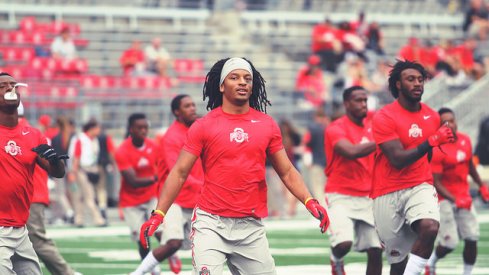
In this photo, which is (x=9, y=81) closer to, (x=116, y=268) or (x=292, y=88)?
(x=116, y=268)

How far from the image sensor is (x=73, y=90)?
27.7m

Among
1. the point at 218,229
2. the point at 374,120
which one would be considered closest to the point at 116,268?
the point at 374,120

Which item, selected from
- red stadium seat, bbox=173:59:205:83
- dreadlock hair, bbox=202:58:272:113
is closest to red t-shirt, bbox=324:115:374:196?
dreadlock hair, bbox=202:58:272:113

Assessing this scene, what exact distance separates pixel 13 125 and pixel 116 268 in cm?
554

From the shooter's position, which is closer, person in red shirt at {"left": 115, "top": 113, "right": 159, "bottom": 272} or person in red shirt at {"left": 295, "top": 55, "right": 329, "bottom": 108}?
person in red shirt at {"left": 115, "top": 113, "right": 159, "bottom": 272}

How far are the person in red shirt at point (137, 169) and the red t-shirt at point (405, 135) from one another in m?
3.97

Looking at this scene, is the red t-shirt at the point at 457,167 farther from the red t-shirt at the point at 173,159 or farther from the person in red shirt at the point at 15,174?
the person in red shirt at the point at 15,174

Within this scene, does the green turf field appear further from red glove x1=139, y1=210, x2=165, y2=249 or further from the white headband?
red glove x1=139, y1=210, x2=165, y2=249

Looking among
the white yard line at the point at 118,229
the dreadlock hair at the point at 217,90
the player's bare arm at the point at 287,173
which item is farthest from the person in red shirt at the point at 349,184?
the white yard line at the point at 118,229

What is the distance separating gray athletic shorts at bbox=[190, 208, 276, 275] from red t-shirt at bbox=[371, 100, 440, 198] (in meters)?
2.26

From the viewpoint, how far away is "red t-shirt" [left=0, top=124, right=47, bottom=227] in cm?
1002

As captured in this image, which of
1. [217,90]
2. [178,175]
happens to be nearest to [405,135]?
[217,90]

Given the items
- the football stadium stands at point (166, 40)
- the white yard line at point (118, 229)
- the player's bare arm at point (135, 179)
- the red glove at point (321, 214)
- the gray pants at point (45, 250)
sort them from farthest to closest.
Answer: the football stadium stands at point (166, 40), the white yard line at point (118, 229), the player's bare arm at point (135, 179), the gray pants at point (45, 250), the red glove at point (321, 214)

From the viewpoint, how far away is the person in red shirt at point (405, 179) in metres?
11.1
